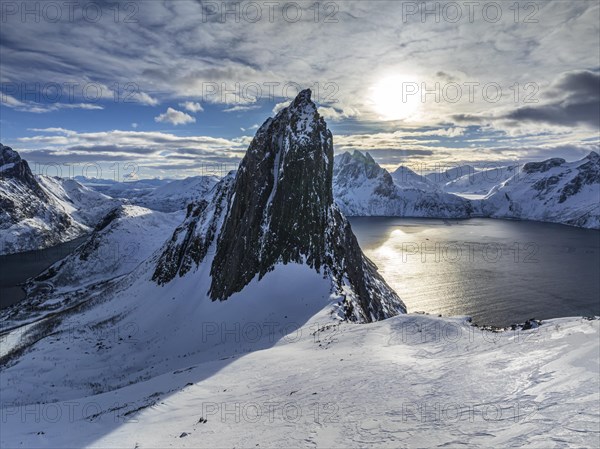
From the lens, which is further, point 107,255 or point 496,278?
point 107,255

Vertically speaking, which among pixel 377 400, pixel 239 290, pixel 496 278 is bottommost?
pixel 496 278

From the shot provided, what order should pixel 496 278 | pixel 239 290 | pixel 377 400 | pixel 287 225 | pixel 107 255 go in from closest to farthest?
pixel 377 400
pixel 239 290
pixel 287 225
pixel 496 278
pixel 107 255

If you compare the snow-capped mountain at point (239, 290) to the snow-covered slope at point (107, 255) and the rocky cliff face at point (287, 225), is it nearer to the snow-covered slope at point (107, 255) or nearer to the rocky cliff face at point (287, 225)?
the rocky cliff face at point (287, 225)

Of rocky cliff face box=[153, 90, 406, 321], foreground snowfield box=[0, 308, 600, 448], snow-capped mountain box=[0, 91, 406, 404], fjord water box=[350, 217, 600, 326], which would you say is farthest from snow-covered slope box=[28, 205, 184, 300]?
foreground snowfield box=[0, 308, 600, 448]

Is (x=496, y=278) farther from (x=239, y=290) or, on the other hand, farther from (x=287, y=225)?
(x=239, y=290)

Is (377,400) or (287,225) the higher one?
(287,225)

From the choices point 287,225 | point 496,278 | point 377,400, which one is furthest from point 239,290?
point 496,278

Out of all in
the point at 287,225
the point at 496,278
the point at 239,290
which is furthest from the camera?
the point at 496,278

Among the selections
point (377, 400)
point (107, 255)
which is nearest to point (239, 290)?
point (377, 400)
